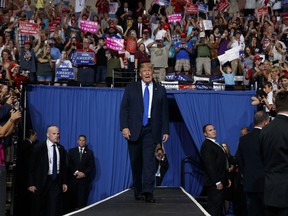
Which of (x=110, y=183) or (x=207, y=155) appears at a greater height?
(x=207, y=155)

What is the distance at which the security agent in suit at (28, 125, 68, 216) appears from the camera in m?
12.6

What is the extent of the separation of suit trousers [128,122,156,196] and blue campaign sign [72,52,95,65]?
27.5 ft

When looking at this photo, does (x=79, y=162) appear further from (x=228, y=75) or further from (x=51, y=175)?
(x=228, y=75)

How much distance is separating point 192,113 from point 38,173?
4.35m

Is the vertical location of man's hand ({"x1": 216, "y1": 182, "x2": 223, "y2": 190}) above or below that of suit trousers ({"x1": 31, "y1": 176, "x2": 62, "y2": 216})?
above

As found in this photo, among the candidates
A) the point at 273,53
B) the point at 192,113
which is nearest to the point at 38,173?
the point at 192,113

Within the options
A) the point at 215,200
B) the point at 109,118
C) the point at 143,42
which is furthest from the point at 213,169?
the point at 143,42

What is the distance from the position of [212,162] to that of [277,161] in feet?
16.5

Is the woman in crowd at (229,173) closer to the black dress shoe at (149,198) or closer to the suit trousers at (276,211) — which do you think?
the black dress shoe at (149,198)

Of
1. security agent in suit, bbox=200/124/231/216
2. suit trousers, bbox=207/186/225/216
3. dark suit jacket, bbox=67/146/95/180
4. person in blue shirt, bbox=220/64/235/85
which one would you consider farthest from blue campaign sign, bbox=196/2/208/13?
suit trousers, bbox=207/186/225/216

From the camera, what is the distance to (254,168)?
945cm

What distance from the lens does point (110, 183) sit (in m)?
15.9

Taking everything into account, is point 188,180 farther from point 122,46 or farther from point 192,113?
point 122,46

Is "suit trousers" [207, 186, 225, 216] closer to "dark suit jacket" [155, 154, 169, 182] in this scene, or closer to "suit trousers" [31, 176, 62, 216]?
"suit trousers" [31, 176, 62, 216]
